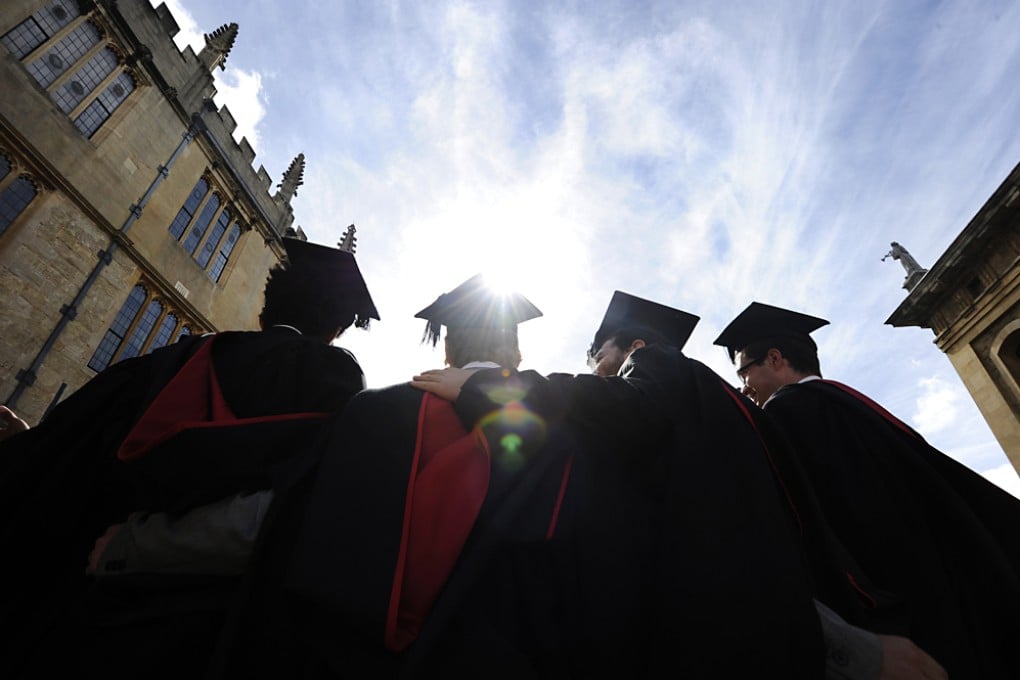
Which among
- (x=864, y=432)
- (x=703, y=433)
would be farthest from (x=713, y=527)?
(x=864, y=432)

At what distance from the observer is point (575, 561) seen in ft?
4.74

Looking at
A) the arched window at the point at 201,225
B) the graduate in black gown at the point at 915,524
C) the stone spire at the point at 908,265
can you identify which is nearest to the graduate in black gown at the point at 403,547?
the graduate in black gown at the point at 915,524

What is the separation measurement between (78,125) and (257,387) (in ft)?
41.0

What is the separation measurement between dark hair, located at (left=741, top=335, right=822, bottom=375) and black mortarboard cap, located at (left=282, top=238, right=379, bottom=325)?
2.89 metres

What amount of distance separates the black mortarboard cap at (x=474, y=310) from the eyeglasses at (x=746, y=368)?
1647mm

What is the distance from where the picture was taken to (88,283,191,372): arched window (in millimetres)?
9836

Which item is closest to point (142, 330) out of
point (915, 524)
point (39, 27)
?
point (39, 27)

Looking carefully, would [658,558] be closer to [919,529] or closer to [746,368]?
[919,529]

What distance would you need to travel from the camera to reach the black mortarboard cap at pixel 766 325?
332 cm

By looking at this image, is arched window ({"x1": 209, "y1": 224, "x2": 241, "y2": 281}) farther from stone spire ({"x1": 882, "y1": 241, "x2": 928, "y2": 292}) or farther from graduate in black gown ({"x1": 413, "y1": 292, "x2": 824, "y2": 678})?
stone spire ({"x1": 882, "y1": 241, "x2": 928, "y2": 292})

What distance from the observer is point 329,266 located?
246 cm

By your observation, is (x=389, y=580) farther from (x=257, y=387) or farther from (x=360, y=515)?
(x=257, y=387)

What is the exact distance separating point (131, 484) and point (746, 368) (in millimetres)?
3671

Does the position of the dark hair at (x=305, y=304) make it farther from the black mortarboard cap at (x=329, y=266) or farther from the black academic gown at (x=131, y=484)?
the black academic gown at (x=131, y=484)
